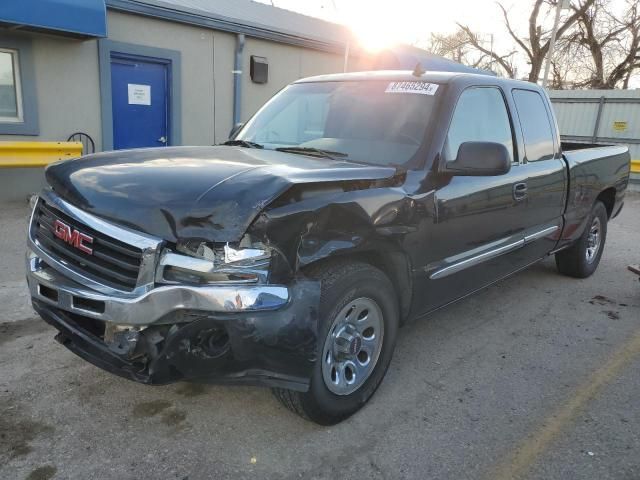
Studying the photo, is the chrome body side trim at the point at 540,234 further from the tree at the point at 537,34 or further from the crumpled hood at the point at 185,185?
the tree at the point at 537,34

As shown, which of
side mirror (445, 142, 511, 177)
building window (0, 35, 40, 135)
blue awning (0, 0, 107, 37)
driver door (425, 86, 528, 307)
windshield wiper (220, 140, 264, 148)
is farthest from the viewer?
building window (0, 35, 40, 135)

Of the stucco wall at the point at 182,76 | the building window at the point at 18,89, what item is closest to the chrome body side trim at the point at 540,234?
the stucco wall at the point at 182,76

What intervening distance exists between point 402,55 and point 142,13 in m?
6.08

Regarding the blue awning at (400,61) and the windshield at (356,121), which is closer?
the windshield at (356,121)

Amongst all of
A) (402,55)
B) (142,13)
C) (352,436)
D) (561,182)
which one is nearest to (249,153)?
(352,436)

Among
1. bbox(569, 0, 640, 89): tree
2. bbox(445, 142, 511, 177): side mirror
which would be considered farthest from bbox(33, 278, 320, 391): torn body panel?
bbox(569, 0, 640, 89): tree

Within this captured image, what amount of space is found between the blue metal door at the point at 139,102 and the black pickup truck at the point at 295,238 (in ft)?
18.6

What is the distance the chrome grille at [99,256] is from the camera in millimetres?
2344

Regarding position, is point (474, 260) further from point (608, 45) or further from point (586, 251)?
point (608, 45)

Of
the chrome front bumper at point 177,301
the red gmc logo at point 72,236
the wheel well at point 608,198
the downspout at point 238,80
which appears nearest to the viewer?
the chrome front bumper at point 177,301

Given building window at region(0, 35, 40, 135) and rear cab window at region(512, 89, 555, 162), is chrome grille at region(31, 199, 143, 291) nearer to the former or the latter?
rear cab window at region(512, 89, 555, 162)

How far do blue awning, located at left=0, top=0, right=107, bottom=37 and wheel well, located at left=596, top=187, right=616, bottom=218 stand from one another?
A: 684 cm

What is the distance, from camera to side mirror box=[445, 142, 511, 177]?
3146 millimetres

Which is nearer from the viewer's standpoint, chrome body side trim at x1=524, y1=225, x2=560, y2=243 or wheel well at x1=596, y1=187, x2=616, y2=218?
chrome body side trim at x1=524, y1=225, x2=560, y2=243
